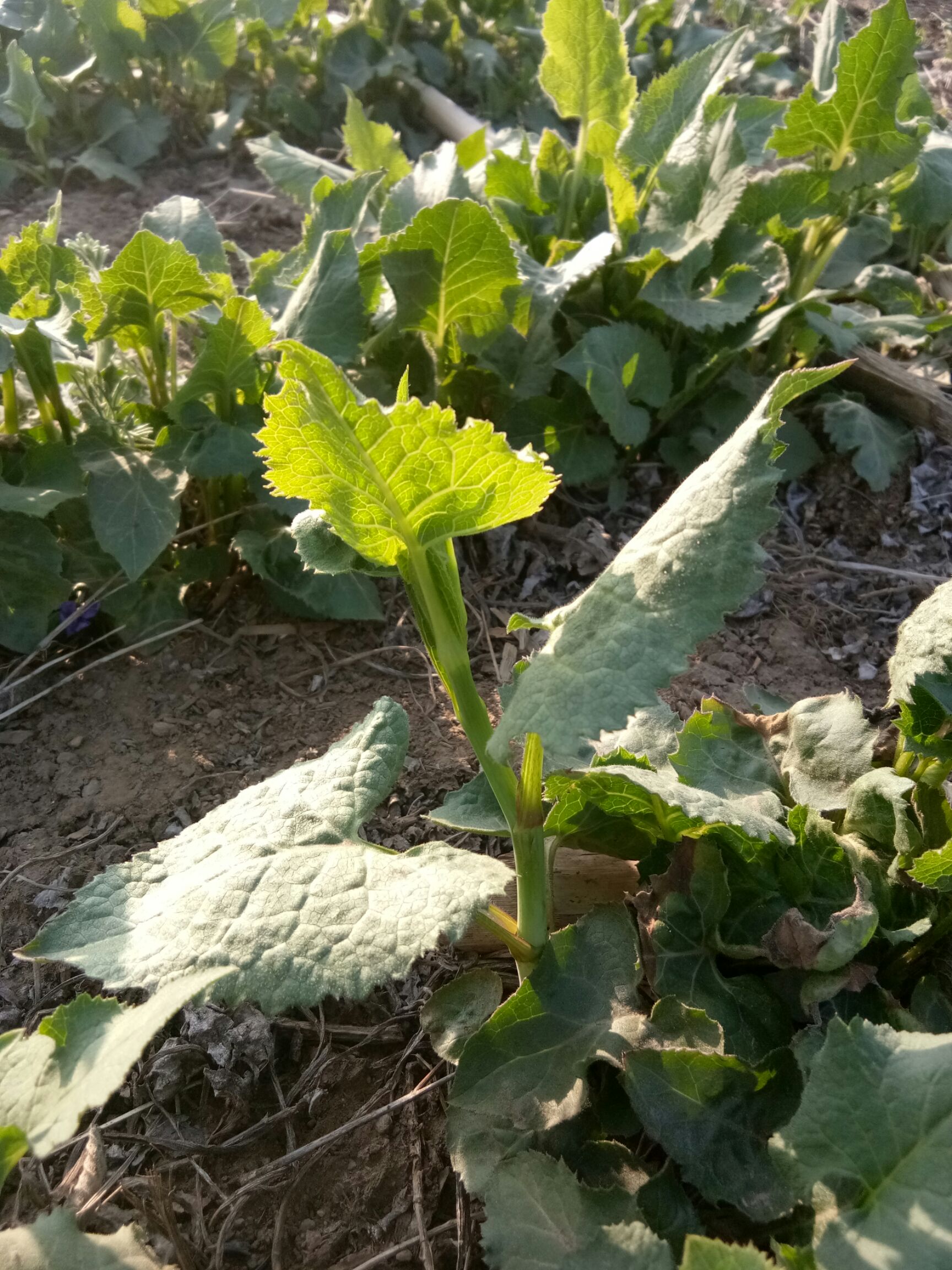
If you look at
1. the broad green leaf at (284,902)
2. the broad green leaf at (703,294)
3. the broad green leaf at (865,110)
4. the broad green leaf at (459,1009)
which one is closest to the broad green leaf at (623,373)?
the broad green leaf at (703,294)

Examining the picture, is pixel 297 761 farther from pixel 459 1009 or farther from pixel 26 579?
pixel 26 579

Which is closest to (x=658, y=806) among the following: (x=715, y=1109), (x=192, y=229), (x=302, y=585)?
(x=715, y=1109)

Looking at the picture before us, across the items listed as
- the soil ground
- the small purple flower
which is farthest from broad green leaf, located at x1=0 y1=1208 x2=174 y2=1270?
the small purple flower

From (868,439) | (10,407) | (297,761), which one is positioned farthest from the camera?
(868,439)

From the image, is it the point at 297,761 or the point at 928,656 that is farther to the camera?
the point at 297,761

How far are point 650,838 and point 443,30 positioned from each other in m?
4.38

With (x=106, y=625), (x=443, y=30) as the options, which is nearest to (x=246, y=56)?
(x=443, y=30)

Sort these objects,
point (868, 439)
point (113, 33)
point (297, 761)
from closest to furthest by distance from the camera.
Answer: point (297, 761)
point (868, 439)
point (113, 33)

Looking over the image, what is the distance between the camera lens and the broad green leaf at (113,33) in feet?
12.2

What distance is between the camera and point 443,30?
14.7ft

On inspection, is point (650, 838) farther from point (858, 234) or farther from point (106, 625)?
point (858, 234)

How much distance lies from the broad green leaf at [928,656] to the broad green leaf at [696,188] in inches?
51.8

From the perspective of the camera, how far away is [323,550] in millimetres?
1233

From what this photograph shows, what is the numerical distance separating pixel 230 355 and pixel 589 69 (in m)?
1.23
